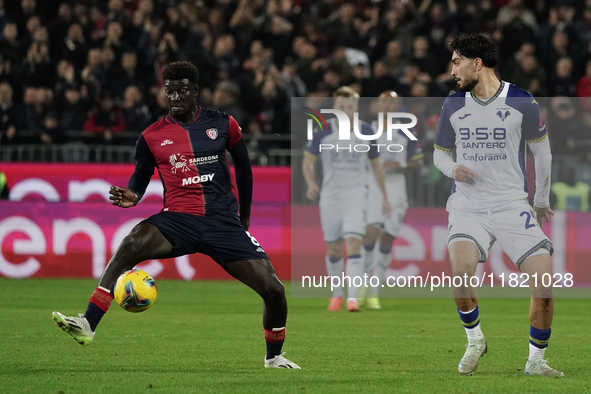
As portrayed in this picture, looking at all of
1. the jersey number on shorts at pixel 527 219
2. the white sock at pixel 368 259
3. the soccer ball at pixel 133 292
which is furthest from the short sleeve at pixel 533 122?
the white sock at pixel 368 259

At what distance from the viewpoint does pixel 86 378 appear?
7.08m

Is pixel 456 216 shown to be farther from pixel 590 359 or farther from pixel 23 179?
pixel 23 179

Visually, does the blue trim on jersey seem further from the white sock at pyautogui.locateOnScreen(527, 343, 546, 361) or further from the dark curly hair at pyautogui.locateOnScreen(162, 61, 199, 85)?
the dark curly hair at pyautogui.locateOnScreen(162, 61, 199, 85)

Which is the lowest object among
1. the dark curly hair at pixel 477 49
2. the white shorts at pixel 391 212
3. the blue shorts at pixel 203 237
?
the white shorts at pixel 391 212

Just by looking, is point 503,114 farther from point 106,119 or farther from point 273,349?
point 106,119

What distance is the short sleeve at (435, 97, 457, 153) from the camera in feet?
24.7

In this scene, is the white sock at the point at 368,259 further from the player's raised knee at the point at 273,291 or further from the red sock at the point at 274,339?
the player's raised knee at the point at 273,291

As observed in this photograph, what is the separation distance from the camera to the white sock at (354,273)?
1250 cm

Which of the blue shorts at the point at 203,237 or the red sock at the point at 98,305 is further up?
the blue shorts at the point at 203,237

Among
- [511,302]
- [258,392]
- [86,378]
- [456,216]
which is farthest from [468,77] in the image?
[511,302]

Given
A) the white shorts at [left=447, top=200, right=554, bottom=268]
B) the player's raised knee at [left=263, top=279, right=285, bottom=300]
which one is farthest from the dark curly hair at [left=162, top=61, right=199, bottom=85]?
the white shorts at [left=447, top=200, right=554, bottom=268]

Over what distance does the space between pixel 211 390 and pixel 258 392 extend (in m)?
0.31

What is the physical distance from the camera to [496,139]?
7328mm

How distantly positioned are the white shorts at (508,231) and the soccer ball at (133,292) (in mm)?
2233
